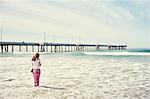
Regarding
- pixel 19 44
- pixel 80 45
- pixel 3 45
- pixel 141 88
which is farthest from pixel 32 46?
pixel 141 88

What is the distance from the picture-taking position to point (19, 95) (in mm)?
9867

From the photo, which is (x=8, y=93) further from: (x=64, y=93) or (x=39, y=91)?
(x=64, y=93)

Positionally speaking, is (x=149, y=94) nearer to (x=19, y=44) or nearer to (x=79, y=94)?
(x=79, y=94)

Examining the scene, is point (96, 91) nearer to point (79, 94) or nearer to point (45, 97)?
point (79, 94)

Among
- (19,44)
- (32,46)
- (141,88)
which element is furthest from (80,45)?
(141,88)

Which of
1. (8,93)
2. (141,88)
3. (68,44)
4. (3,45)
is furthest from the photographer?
(68,44)

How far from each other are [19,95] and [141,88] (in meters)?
5.26

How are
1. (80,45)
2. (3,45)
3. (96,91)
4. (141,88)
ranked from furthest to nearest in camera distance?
(80,45), (3,45), (141,88), (96,91)

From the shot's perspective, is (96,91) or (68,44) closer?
(96,91)

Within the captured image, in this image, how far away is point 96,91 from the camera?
35.9 ft

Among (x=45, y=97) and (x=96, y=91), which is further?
(x=96, y=91)

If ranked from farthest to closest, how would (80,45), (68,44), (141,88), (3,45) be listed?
(80,45)
(68,44)
(3,45)
(141,88)

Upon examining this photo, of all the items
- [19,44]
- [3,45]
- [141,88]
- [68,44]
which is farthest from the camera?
[68,44]

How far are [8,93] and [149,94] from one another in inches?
211
